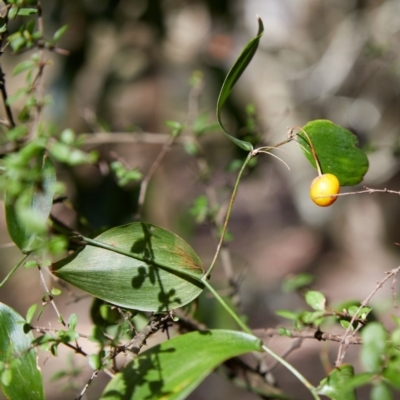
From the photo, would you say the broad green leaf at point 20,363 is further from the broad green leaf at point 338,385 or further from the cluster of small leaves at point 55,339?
the broad green leaf at point 338,385

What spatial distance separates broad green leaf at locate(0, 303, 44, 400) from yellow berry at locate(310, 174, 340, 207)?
0.96 ft

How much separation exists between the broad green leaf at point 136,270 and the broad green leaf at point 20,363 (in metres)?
0.06

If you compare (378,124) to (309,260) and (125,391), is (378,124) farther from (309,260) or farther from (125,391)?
(125,391)

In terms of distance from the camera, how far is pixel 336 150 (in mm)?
505

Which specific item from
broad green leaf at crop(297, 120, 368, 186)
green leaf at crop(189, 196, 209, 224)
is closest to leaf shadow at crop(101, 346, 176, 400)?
broad green leaf at crop(297, 120, 368, 186)

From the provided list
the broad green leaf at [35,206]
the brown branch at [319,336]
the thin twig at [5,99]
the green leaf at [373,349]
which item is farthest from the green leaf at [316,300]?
the thin twig at [5,99]

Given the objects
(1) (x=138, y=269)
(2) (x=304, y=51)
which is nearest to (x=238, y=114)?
(1) (x=138, y=269)

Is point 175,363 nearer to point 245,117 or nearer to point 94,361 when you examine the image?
point 94,361

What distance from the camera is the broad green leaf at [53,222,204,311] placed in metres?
0.48

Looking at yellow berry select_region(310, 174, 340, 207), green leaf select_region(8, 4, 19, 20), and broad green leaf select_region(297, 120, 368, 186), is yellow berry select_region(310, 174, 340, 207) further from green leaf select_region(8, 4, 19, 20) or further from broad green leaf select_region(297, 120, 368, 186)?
green leaf select_region(8, 4, 19, 20)

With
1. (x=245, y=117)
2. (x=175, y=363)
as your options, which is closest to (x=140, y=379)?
(x=175, y=363)

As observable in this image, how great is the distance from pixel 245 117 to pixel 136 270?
1045 mm

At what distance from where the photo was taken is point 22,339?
0.48 meters

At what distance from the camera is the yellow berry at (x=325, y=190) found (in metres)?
0.49
